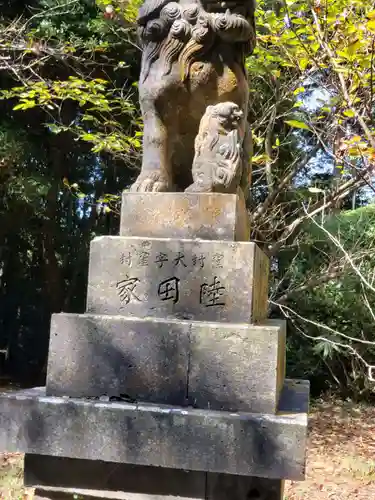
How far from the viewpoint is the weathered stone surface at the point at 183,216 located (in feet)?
8.47

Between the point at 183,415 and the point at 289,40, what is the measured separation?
3.72 metres

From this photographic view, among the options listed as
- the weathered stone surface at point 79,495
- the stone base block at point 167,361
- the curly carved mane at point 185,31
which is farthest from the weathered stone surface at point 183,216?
the weathered stone surface at point 79,495

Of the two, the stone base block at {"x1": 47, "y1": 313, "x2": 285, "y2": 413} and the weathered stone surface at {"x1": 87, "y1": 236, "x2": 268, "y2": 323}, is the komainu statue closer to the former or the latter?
the weathered stone surface at {"x1": 87, "y1": 236, "x2": 268, "y2": 323}

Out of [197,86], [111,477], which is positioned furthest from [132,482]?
[197,86]

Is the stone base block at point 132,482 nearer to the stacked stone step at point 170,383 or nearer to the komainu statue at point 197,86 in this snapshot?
the stacked stone step at point 170,383

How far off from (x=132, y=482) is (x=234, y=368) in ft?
2.04

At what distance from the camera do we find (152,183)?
2.72 metres

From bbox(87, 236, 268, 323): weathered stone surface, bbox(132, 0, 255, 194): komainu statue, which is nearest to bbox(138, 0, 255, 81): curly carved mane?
bbox(132, 0, 255, 194): komainu statue

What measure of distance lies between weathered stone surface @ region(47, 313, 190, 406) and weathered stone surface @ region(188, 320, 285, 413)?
0.19ft

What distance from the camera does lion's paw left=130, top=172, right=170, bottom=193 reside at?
2.71m

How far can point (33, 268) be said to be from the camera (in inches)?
382

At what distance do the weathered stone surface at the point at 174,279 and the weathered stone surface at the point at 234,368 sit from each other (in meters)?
0.13

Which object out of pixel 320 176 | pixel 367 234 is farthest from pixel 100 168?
pixel 367 234

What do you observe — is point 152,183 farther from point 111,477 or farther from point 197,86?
point 111,477
